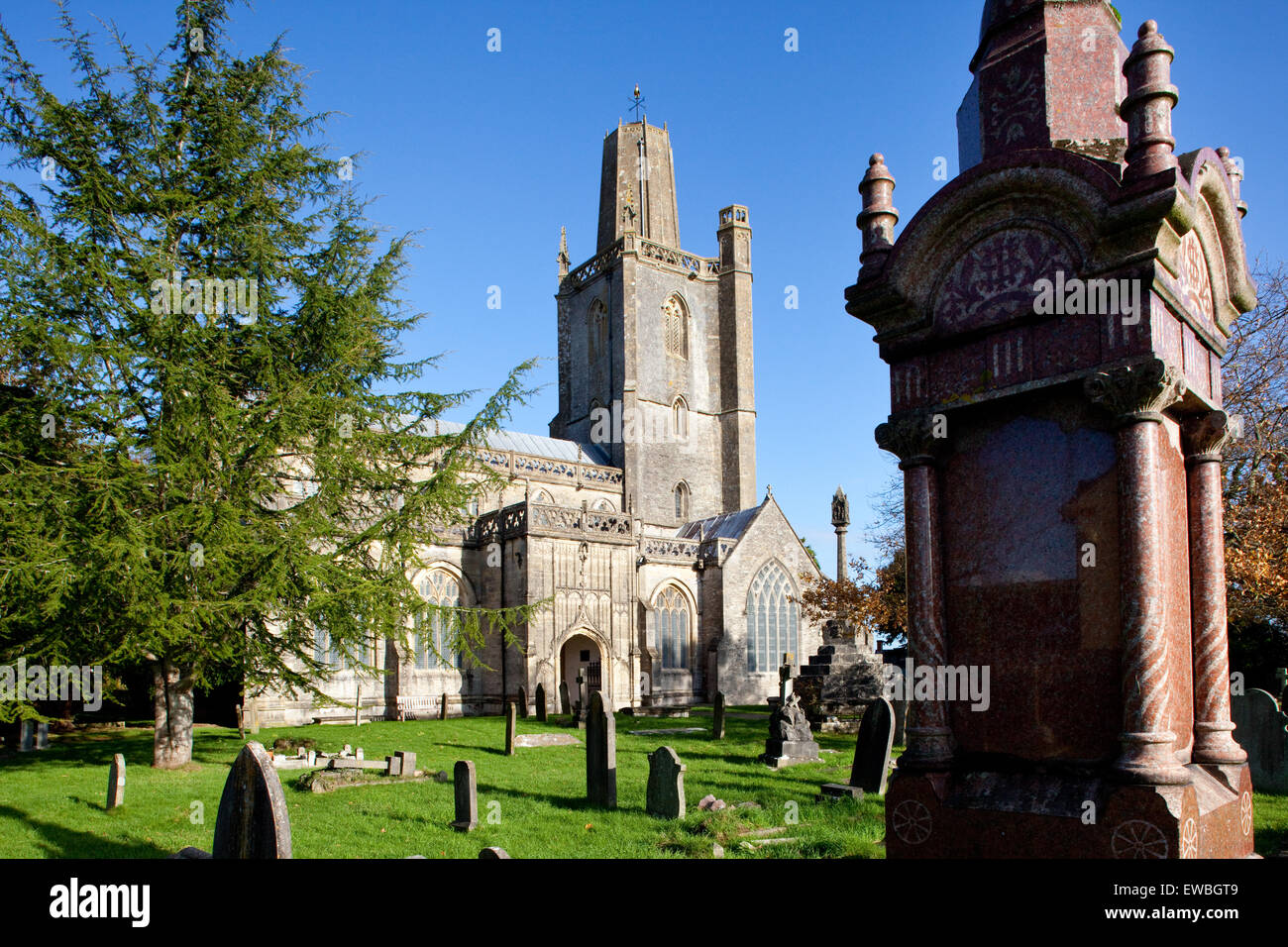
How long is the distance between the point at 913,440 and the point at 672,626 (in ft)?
86.1

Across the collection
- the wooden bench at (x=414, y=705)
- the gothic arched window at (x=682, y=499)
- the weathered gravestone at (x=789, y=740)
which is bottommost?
the wooden bench at (x=414, y=705)

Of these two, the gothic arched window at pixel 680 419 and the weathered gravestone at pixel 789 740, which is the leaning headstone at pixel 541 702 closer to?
the weathered gravestone at pixel 789 740

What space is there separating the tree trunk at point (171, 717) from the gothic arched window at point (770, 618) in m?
21.8

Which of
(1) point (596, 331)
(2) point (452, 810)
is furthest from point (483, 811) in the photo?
(1) point (596, 331)

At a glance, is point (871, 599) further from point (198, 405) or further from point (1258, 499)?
point (198, 405)

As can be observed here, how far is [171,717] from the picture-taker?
42.9ft

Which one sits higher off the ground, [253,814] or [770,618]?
[253,814]

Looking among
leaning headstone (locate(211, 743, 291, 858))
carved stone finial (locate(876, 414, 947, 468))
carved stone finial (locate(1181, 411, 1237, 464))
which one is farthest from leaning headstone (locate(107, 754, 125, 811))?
carved stone finial (locate(1181, 411, 1237, 464))

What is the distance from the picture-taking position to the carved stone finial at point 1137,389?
4.62 meters

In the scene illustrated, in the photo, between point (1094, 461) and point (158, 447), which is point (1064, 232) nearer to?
point (1094, 461)

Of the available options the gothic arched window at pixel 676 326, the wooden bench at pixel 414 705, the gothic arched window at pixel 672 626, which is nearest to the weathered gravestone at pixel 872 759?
the wooden bench at pixel 414 705

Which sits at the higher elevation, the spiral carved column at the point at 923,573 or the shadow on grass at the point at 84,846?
the spiral carved column at the point at 923,573

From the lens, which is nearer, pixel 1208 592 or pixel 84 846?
pixel 1208 592

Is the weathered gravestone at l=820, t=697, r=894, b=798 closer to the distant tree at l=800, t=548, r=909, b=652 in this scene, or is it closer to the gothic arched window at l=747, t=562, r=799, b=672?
the distant tree at l=800, t=548, r=909, b=652
